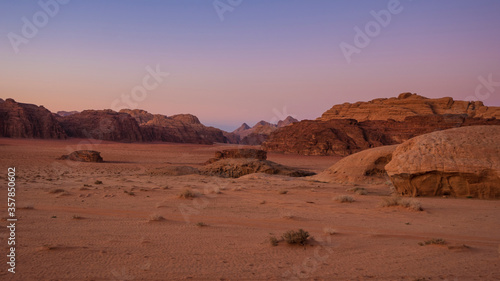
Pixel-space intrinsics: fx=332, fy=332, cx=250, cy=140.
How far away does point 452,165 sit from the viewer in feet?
35.1

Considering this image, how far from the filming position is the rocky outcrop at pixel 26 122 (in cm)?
6825

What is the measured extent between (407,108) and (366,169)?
59.1 metres

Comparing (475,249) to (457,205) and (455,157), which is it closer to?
(457,205)

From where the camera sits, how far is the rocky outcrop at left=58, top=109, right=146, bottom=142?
271ft

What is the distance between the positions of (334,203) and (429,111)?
213 feet

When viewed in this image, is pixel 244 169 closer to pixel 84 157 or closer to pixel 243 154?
pixel 243 154

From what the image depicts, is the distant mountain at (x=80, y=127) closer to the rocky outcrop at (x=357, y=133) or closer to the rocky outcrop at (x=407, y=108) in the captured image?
the rocky outcrop at (x=357, y=133)

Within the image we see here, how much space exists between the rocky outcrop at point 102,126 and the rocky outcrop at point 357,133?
142ft

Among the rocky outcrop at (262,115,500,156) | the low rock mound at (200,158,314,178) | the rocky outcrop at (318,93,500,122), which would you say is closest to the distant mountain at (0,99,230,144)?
the rocky outcrop at (262,115,500,156)

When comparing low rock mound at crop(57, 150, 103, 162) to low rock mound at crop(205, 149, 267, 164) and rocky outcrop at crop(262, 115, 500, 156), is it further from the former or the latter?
rocky outcrop at crop(262, 115, 500, 156)

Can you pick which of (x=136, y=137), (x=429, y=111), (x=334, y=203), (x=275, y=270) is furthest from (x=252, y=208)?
(x=136, y=137)

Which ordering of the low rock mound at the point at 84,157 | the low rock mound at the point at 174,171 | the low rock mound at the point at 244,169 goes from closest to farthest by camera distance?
the low rock mound at the point at 174,171 < the low rock mound at the point at 244,169 < the low rock mound at the point at 84,157

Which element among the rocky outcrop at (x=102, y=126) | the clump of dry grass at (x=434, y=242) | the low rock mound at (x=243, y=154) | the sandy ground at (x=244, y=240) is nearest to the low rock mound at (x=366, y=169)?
the sandy ground at (x=244, y=240)

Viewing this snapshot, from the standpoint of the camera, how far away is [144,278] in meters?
4.35
